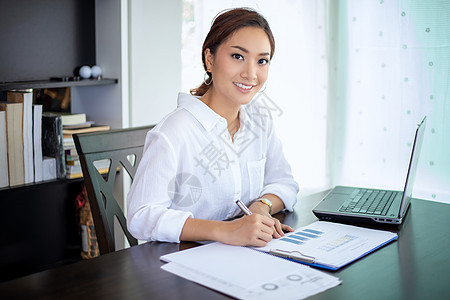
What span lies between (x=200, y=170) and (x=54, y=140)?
1050 millimetres

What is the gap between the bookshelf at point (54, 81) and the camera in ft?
7.61

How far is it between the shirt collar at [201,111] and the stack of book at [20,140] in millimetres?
956

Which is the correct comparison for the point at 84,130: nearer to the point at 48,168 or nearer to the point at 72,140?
the point at 72,140

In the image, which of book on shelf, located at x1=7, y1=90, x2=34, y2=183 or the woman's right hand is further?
book on shelf, located at x1=7, y1=90, x2=34, y2=183

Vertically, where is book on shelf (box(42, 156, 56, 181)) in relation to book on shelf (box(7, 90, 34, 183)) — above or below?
below

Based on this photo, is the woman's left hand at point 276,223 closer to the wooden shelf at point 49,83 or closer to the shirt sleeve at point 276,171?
the shirt sleeve at point 276,171

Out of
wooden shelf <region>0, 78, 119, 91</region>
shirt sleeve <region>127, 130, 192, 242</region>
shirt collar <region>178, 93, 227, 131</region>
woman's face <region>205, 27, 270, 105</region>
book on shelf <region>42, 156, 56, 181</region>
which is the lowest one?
book on shelf <region>42, 156, 56, 181</region>

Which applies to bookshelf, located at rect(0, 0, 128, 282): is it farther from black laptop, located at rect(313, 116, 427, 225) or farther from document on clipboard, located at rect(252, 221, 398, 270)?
document on clipboard, located at rect(252, 221, 398, 270)

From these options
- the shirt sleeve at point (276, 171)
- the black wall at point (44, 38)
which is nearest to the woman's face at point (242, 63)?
the shirt sleeve at point (276, 171)

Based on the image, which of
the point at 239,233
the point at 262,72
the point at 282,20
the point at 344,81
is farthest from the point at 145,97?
the point at 239,233

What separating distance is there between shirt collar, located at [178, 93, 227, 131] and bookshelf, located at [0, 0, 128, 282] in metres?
0.93

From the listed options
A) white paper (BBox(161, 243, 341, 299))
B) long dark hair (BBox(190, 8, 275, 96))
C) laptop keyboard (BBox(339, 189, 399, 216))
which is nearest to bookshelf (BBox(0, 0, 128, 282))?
long dark hair (BBox(190, 8, 275, 96))

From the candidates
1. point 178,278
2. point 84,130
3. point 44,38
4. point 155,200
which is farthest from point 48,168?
point 178,278

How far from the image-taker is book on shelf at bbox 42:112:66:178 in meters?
2.33
